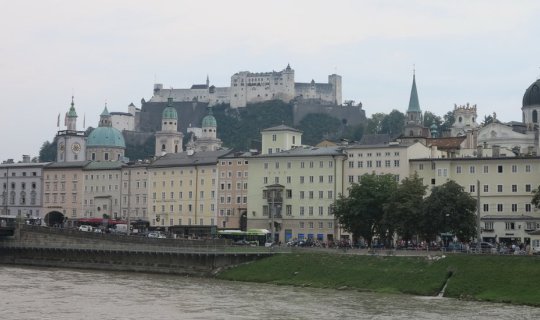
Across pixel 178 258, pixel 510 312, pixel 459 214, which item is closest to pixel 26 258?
pixel 178 258

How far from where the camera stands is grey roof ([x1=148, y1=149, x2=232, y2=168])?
5571 inches

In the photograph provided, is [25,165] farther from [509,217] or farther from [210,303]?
[210,303]

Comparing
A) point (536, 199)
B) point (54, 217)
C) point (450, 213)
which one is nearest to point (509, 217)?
point (536, 199)

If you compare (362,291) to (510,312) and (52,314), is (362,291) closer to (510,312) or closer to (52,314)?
(510,312)

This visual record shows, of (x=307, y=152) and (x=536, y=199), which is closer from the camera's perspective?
(x=536, y=199)

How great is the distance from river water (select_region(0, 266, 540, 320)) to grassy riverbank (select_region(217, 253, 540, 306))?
2.25 m

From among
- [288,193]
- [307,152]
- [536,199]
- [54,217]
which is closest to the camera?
[536,199]

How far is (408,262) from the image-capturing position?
265 feet

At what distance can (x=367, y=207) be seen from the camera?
103 metres

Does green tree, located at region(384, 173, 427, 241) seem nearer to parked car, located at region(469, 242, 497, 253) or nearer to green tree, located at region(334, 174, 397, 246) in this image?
green tree, located at region(334, 174, 397, 246)

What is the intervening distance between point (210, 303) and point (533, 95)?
106 meters

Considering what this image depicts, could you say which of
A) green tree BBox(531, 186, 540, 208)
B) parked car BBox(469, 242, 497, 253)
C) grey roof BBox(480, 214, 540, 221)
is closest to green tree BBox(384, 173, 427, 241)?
parked car BBox(469, 242, 497, 253)

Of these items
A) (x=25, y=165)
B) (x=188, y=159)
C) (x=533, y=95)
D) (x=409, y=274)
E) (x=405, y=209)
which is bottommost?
(x=409, y=274)

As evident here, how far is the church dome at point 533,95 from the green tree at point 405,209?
68551mm
